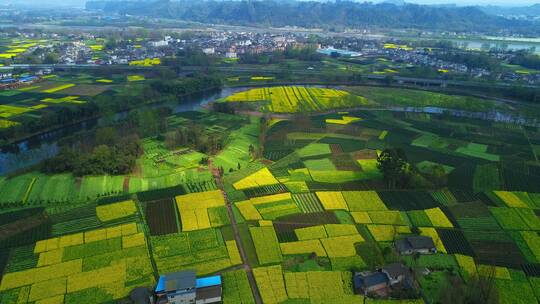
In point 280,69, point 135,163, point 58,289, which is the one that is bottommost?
point 58,289

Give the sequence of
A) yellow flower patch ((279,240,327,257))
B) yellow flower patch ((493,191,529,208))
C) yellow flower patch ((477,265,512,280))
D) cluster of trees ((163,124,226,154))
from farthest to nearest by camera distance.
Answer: cluster of trees ((163,124,226,154))
yellow flower patch ((493,191,529,208))
yellow flower patch ((279,240,327,257))
yellow flower patch ((477,265,512,280))

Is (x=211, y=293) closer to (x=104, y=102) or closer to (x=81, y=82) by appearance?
(x=104, y=102)

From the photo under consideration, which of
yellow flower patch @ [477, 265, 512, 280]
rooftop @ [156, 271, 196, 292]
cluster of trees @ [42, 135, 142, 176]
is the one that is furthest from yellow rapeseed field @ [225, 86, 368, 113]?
rooftop @ [156, 271, 196, 292]

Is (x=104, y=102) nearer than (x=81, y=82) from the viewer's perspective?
Yes

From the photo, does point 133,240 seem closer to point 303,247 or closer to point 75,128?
point 303,247

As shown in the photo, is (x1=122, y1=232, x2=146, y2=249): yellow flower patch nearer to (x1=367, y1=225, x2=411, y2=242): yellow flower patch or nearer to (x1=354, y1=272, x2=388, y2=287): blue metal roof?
(x1=354, y1=272, x2=388, y2=287): blue metal roof

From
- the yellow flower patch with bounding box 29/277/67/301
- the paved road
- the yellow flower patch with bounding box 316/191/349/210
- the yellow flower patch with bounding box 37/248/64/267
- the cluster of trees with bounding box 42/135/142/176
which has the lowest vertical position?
the yellow flower patch with bounding box 29/277/67/301

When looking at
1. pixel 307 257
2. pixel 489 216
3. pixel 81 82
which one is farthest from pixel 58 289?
pixel 81 82
